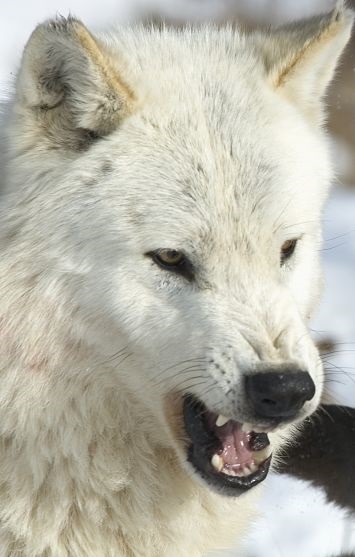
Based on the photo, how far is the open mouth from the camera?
2.82m

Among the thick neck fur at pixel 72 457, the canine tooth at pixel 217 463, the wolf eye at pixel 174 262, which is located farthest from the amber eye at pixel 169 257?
the canine tooth at pixel 217 463

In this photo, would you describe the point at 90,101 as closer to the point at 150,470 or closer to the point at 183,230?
the point at 183,230

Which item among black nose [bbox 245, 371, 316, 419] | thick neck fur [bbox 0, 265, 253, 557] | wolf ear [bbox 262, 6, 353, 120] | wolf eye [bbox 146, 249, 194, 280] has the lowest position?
thick neck fur [bbox 0, 265, 253, 557]

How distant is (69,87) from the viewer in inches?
116

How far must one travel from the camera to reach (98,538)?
10.1ft

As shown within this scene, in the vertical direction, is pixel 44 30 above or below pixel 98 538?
above

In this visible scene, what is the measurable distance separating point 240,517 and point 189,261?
1.11m

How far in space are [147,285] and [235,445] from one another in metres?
0.57

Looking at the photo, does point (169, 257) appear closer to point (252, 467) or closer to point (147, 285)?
point (147, 285)

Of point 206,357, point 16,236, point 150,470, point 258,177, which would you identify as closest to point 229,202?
point 258,177

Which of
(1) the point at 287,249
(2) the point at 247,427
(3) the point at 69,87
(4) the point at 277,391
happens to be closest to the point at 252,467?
(2) the point at 247,427

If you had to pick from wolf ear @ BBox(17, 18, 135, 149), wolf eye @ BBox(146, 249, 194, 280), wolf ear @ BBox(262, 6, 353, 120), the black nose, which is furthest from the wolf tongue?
wolf ear @ BBox(262, 6, 353, 120)

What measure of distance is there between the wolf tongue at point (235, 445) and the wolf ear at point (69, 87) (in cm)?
102

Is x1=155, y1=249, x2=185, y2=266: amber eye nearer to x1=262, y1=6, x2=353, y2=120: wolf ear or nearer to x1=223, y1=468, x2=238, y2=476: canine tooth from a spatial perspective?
x1=223, y1=468, x2=238, y2=476: canine tooth
